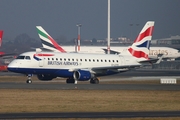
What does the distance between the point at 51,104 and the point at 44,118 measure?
26.9 ft

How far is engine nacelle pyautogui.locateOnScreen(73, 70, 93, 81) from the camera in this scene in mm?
64188

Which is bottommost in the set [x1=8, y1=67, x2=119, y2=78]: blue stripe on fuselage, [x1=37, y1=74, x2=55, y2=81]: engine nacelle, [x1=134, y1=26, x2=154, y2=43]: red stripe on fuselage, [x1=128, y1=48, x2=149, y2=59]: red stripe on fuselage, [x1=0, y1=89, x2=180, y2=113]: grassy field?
[x1=37, y1=74, x2=55, y2=81]: engine nacelle

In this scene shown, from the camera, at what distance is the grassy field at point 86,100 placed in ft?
122

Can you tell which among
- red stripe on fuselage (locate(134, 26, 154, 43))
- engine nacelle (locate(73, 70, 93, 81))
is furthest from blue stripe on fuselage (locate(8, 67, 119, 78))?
red stripe on fuselage (locate(134, 26, 154, 43))

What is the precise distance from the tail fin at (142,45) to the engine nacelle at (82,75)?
811 cm

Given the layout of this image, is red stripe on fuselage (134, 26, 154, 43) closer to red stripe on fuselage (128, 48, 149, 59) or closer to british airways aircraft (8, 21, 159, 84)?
british airways aircraft (8, 21, 159, 84)

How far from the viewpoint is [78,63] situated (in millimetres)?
66250

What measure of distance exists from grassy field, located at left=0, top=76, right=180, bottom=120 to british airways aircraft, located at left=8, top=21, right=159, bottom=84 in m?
13.7

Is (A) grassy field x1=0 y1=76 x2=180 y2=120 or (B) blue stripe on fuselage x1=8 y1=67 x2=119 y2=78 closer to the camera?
(A) grassy field x1=0 y1=76 x2=180 y2=120

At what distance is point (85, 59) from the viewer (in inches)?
2643

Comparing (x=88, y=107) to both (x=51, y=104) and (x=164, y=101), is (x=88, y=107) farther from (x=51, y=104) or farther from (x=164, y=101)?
(x=164, y=101)

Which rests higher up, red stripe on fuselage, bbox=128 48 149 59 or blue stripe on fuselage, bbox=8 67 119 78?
red stripe on fuselage, bbox=128 48 149 59

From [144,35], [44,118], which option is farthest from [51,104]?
[144,35]

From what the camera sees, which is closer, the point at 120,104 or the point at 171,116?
the point at 171,116
